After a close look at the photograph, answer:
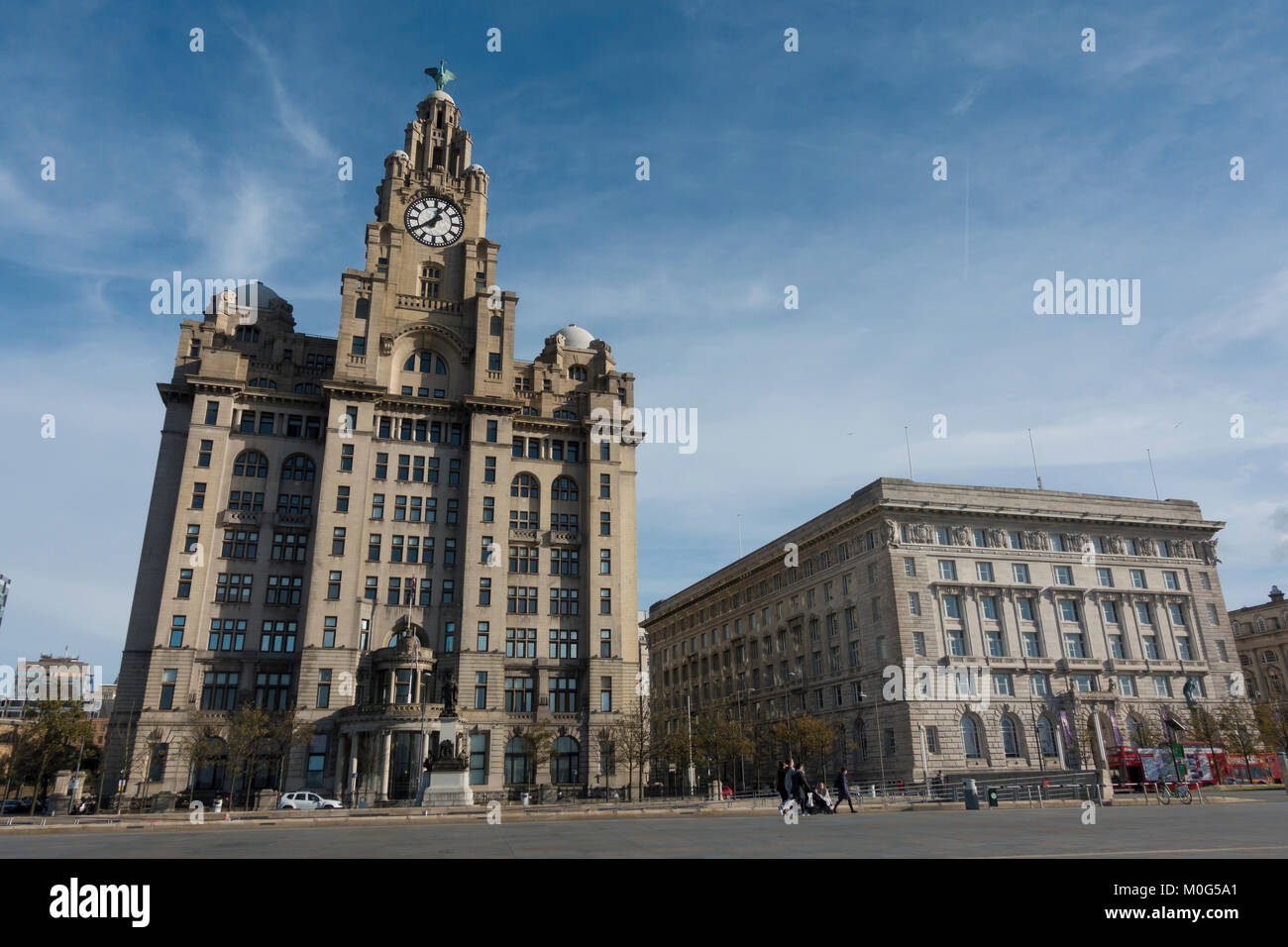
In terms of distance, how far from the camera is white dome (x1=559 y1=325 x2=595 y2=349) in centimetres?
8769

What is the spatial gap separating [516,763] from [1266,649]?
10924 centimetres

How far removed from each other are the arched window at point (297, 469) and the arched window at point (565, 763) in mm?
31858

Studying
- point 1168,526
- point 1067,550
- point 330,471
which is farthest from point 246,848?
point 1168,526

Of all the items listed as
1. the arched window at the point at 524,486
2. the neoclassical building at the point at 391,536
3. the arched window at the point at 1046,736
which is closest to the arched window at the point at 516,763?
the neoclassical building at the point at 391,536

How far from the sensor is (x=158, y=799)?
56625mm

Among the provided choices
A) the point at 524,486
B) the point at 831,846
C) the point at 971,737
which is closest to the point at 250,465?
the point at 524,486

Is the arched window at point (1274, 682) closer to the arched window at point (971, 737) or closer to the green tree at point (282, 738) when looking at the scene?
the arched window at point (971, 737)

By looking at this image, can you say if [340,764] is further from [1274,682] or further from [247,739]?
[1274,682]

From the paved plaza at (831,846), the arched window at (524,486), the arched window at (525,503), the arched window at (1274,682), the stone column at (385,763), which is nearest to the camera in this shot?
the paved plaza at (831,846)

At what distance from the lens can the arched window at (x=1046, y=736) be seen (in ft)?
244

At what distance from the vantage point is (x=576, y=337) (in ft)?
290

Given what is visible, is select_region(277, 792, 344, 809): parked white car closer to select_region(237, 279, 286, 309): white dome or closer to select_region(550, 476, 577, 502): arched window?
select_region(550, 476, 577, 502): arched window
